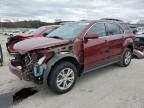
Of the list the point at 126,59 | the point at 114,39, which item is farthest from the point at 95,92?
the point at 126,59

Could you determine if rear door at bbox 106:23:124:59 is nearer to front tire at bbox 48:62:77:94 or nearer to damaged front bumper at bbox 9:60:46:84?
front tire at bbox 48:62:77:94

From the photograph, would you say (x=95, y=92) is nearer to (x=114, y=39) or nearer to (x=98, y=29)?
(x=98, y=29)

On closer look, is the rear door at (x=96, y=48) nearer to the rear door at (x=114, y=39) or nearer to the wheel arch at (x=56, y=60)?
the rear door at (x=114, y=39)

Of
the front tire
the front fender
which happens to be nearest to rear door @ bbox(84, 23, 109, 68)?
the front tire

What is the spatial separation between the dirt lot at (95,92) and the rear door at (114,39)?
2.19 ft

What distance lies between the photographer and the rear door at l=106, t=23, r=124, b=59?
19.3 feet

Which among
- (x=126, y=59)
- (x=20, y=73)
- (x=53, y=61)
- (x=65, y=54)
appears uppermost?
(x=65, y=54)

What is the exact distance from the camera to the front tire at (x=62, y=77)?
167 inches

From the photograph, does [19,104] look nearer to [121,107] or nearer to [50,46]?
[50,46]

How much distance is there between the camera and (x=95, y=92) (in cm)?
457

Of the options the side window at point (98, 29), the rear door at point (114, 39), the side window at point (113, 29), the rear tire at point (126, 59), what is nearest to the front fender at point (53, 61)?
the side window at point (98, 29)

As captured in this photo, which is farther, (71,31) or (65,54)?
(71,31)

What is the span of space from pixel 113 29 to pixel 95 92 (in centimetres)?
254

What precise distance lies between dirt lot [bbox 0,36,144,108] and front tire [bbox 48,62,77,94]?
0.52ft
